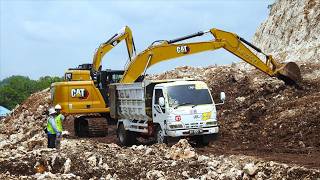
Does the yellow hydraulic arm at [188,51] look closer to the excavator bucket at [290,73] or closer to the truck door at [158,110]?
the excavator bucket at [290,73]

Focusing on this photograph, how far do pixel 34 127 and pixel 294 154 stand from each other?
59.4ft

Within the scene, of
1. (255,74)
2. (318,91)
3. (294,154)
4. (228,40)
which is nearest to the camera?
(294,154)

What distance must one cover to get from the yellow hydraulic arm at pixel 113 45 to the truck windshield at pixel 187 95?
272 inches

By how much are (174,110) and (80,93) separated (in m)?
7.18

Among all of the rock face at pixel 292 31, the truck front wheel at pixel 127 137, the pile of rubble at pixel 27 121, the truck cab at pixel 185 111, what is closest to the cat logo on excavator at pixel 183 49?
the truck cab at pixel 185 111

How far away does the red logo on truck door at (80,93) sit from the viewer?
22.8m

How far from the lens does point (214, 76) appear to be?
3125cm

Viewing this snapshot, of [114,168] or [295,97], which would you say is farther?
[295,97]

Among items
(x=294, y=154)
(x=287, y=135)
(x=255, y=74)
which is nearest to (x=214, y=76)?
(x=255, y=74)

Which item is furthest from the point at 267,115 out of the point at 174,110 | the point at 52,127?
the point at 52,127

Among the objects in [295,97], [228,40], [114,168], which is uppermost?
[228,40]

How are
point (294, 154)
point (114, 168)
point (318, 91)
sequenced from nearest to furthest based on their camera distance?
point (114, 168)
point (294, 154)
point (318, 91)

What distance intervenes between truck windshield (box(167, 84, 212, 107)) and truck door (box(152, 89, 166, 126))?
0.36m

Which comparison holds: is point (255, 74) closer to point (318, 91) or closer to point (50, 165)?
point (318, 91)
